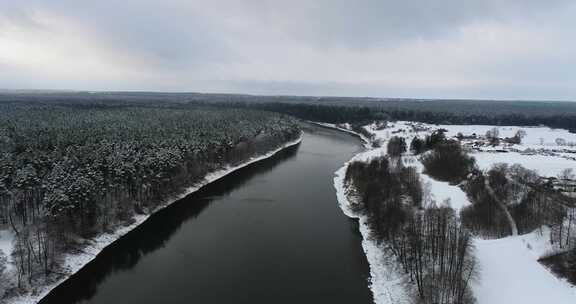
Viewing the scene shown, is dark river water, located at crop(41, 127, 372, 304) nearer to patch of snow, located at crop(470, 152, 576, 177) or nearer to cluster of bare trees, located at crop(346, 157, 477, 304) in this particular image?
cluster of bare trees, located at crop(346, 157, 477, 304)

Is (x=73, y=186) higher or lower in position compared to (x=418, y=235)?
higher

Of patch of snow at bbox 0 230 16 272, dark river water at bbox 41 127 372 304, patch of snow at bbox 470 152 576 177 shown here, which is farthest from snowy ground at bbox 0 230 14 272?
patch of snow at bbox 470 152 576 177

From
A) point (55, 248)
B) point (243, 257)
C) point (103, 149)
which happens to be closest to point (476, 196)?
point (243, 257)

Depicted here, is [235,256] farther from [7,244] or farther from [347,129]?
[347,129]

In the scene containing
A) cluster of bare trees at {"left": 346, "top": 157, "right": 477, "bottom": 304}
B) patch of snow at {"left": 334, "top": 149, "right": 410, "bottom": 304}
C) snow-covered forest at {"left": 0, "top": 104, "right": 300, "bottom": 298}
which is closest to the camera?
cluster of bare trees at {"left": 346, "top": 157, "right": 477, "bottom": 304}

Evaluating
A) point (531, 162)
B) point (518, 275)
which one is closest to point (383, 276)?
point (518, 275)

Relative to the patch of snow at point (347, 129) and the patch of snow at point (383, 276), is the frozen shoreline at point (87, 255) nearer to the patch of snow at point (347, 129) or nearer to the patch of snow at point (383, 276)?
the patch of snow at point (383, 276)

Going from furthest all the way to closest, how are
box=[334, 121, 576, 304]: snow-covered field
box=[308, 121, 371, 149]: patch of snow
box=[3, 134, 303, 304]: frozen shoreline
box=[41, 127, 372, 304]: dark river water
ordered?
1. box=[308, 121, 371, 149]: patch of snow
2. box=[41, 127, 372, 304]: dark river water
3. box=[3, 134, 303, 304]: frozen shoreline
4. box=[334, 121, 576, 304]: snow-covered field
